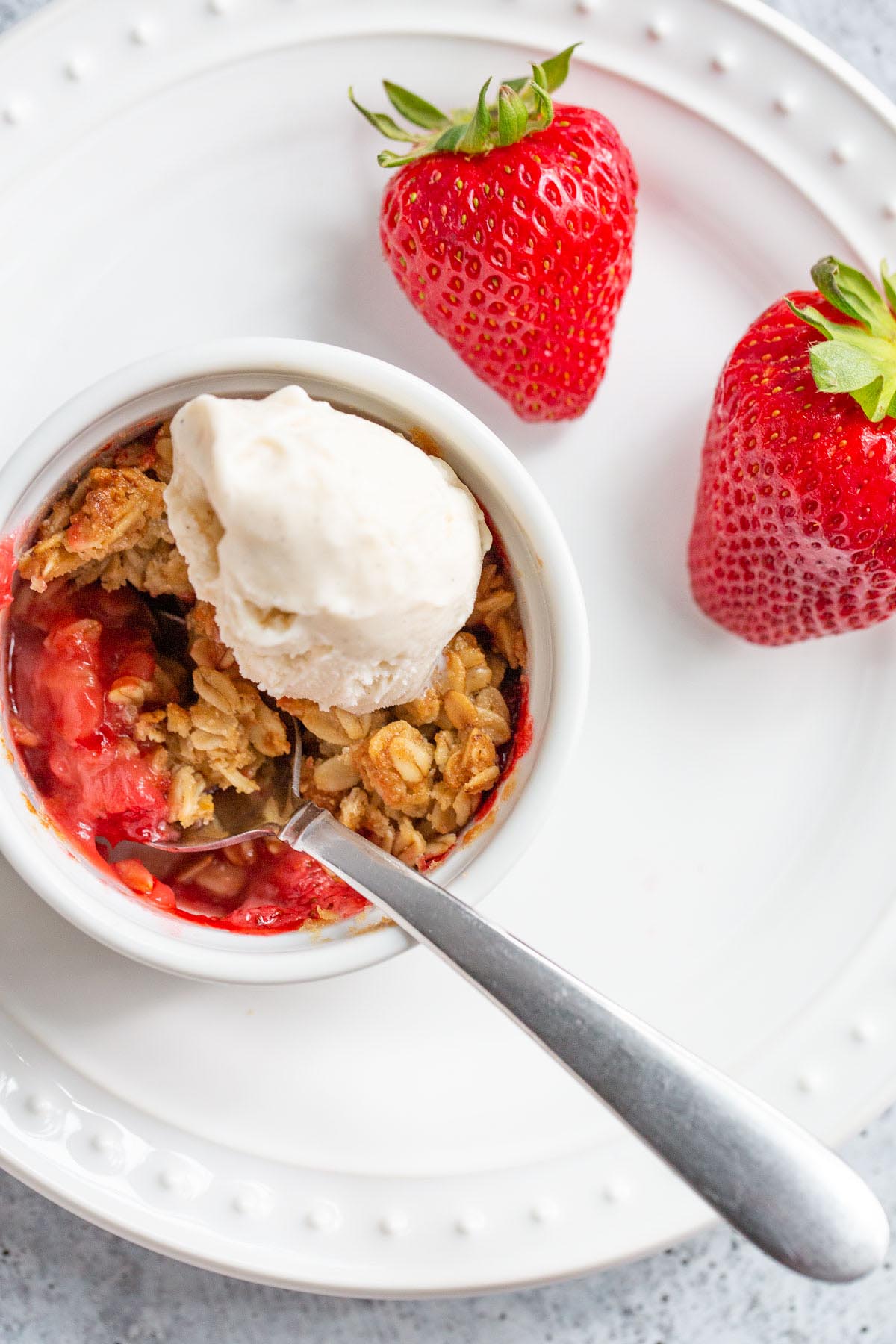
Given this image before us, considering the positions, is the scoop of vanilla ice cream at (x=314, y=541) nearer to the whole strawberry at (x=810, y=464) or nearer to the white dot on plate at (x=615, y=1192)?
the whole strawberry at (x=810, y=464)

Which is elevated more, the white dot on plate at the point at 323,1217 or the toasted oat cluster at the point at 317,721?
the toasted oat cluster at the point at 317,721

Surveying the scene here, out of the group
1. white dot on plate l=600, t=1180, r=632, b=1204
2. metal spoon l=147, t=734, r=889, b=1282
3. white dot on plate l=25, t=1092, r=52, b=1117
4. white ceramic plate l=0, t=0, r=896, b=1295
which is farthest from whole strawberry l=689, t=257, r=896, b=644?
white dot on plate l=25, t=1092, r=52, b=1117

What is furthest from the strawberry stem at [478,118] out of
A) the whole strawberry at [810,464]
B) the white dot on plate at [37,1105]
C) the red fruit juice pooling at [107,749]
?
the white dot on plate at [37,1105]

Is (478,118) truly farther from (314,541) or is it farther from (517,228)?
(314,541)

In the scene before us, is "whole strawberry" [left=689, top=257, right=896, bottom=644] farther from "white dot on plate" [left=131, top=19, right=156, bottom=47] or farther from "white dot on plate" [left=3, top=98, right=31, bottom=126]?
"white dot on plate" [left=3, top=98, right=31, bottom=126]

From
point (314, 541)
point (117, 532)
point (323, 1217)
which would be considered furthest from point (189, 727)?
point (323, 1217)

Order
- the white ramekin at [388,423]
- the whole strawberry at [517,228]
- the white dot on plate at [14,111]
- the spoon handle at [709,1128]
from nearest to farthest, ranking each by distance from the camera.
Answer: the spoon handle at [709,1128], the white ramekin at [388,423], the whole strawberry at [517,228], the white dot on plate at [14,111]

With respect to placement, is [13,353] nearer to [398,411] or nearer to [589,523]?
[398,411]
